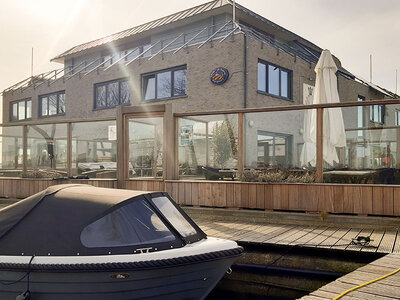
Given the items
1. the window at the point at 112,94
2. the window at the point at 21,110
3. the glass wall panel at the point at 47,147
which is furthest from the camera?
the window at the point at 21,110

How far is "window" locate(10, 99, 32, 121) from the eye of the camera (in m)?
28.9

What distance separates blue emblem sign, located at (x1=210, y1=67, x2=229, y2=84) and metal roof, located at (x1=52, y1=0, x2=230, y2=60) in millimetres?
4307

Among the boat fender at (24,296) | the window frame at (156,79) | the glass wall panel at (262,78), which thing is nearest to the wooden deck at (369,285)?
the boat fender at (24,296)

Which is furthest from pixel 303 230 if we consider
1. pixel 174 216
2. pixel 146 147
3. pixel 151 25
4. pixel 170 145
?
pixel 151 25

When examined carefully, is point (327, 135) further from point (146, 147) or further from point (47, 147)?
point (47, 147)

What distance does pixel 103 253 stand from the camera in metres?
4.25

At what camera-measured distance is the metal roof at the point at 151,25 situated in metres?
20.8

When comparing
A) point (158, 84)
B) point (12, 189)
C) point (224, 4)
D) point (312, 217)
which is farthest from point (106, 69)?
point (312, 217)

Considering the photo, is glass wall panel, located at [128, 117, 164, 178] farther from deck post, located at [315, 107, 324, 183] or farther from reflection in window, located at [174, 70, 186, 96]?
reflection in window, located at [174, 70, 186, 96]

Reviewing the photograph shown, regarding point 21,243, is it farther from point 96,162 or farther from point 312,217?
point 96,162

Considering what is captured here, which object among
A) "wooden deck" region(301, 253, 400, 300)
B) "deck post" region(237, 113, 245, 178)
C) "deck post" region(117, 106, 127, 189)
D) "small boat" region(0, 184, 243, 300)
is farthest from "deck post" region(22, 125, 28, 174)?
"wooden deck" region(301, 253, 400, 300)

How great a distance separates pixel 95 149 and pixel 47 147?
1.78m

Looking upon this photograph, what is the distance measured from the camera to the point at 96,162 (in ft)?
36.5

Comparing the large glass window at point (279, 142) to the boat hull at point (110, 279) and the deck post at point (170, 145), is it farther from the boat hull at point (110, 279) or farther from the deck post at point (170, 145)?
the boat hull at point (110, 279)
